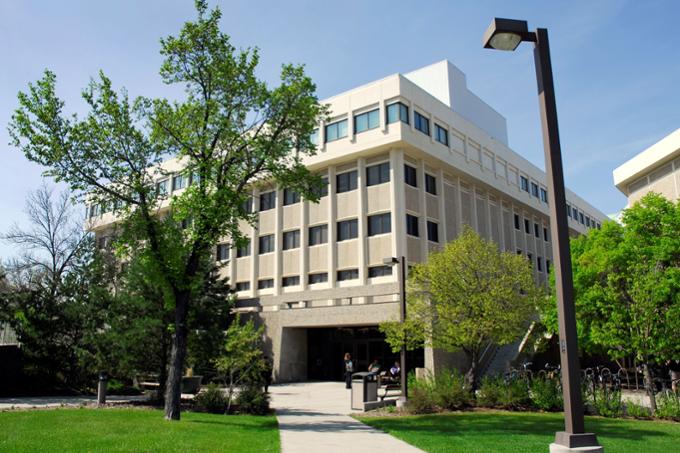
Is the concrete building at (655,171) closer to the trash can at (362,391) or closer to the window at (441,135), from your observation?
the window at (441,135)

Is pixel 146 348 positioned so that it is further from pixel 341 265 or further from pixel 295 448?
pixel 341 265

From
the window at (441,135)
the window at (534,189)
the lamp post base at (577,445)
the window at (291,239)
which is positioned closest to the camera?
the lamp post base at (577,445)

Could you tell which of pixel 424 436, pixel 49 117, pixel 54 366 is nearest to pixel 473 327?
pixel 424 436

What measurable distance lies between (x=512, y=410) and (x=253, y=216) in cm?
994

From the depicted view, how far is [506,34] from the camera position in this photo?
22.3 ft

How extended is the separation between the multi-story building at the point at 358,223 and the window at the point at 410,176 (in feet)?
0.24

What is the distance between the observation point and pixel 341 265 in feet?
113

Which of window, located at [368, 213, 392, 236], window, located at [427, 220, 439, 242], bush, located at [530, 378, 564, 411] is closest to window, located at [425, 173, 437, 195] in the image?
window, located at [427, 220, 439, 242]

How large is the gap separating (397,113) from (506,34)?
26.6 meters

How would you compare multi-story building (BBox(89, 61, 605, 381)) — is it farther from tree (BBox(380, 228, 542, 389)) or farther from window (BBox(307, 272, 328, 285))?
tree (BBox(380, 228, 542, 389))

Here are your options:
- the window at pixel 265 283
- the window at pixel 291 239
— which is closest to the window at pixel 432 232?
the window at pixel 291 239

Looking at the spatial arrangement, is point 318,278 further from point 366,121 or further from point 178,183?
point 178,183

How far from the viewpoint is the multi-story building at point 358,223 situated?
3262 centimetres

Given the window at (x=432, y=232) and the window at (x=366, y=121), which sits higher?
the window at (x=366, y=121)
